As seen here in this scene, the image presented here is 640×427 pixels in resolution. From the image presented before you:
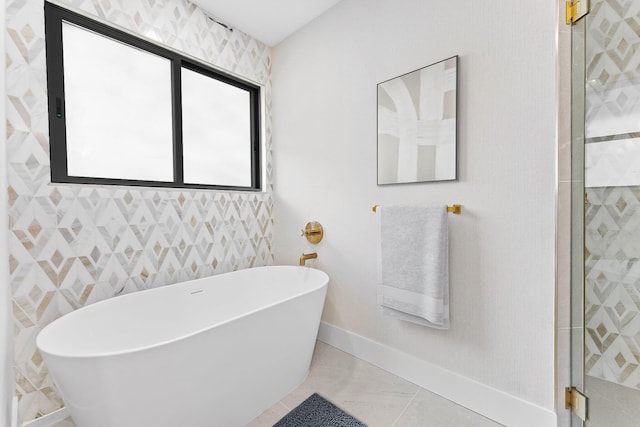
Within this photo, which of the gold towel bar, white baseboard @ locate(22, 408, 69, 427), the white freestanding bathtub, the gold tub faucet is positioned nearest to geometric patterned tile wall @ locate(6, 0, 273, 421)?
white baseboard @ locate(22, 408, 69, 427)

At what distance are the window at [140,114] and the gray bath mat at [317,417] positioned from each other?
163 cm

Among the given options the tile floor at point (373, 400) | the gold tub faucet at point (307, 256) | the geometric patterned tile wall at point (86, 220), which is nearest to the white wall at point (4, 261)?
the geometric patterned tile wall at point (86, 220)

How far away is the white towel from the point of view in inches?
57.1

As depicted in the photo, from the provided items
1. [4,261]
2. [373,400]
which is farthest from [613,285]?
[4,261]

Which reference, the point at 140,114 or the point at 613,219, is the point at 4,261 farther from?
the point at 613,219

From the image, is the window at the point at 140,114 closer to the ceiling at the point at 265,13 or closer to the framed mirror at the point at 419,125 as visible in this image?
the ceiling at the point at 265,13

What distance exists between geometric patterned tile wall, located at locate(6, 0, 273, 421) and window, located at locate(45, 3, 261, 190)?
0.10 meters

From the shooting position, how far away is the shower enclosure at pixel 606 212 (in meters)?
1.01

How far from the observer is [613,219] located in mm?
1067

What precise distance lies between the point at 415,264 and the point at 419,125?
81cm

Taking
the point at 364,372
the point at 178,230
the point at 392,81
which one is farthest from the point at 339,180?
the point at 364,372

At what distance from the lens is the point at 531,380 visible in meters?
1.27

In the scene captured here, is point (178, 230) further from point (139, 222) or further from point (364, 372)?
point (364, 372)

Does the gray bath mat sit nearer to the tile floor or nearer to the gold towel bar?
the tile floor
